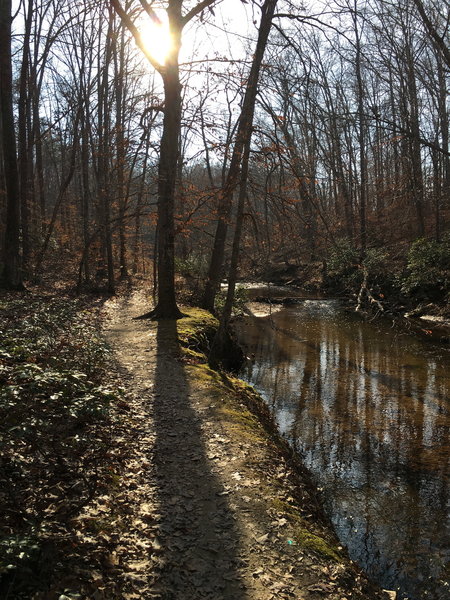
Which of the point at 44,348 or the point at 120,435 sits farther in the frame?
the point at 44,348

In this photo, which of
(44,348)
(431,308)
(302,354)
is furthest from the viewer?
(431,308)

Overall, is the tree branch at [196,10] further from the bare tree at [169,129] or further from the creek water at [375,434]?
the creek water at [375,434]

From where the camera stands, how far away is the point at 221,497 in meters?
3.74

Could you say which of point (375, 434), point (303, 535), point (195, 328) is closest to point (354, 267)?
point (195, 328)

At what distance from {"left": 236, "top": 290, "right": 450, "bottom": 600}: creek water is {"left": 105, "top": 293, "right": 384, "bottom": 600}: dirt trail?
0.77 meters

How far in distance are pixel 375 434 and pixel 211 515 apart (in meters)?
4.02

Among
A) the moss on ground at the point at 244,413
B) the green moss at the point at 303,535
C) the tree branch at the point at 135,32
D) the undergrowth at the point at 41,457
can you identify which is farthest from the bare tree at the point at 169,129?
the green moss at the point at 303,535

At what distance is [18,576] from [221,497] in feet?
6.28

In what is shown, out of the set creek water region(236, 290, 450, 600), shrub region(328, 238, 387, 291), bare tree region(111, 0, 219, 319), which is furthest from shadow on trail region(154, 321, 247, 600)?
shrub region(328, 238, 387, 291)

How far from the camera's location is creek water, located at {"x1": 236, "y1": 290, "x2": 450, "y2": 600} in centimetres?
403

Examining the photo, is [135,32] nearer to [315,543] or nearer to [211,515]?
[211,515]

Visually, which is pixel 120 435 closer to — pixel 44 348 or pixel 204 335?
pixel 44 348

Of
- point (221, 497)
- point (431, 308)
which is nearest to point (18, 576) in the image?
point (221, 497)

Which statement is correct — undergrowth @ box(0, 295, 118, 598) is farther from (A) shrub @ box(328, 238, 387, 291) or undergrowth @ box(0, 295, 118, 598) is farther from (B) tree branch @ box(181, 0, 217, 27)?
(A) shrub @ box(328, 238, 387, 291)
